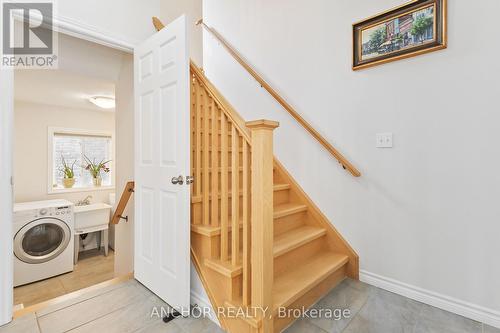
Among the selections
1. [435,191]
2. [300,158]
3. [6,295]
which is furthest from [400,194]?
[6,295]

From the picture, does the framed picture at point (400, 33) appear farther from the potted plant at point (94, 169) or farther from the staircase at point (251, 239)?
the potted plant at point (94, 169)

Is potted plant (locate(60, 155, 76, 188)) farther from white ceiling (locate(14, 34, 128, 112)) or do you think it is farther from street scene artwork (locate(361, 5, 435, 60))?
street scene artwork (locate(361, 5, 435, 60))

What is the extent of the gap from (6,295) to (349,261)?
7.86 feet

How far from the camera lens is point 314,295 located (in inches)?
66.6

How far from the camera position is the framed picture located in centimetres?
161

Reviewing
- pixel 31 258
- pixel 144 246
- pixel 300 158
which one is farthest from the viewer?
pixel 31 258

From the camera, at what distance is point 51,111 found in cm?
413

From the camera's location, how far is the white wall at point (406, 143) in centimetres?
148

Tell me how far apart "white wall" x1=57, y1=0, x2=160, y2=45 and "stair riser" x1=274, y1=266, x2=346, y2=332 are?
2351mm

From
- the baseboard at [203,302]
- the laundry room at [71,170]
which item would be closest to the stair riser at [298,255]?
the baseboard at [203,302]

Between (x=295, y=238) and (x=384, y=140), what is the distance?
1009mm

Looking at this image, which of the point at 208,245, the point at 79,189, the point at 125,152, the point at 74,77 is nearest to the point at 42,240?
the point at 79,189

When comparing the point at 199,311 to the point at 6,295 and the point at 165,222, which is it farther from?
the point at 6,295

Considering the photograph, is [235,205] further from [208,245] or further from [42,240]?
[42,240]
